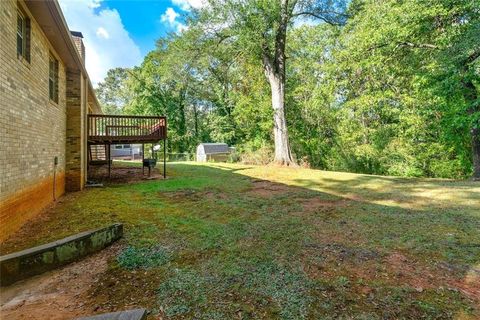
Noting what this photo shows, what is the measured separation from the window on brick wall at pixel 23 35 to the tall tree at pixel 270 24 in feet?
31.2

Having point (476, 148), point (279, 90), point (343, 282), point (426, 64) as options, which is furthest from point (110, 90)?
point (343, 282)

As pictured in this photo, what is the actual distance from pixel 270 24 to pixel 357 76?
17.5 feet

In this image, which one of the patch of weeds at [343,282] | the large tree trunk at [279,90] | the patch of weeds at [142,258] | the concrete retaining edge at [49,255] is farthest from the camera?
the large tree trunk at [279,90]

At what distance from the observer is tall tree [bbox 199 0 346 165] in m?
12.9

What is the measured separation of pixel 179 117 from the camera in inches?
1352

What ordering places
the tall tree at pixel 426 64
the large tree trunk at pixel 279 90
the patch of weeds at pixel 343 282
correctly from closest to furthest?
the patch of weeds at pixel 343 282 < the tall tree at pixel 426 64 < the large tree trunk at pixel 279 90

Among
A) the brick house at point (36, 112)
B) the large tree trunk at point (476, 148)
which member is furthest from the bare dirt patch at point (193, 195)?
the large tree trunk at point (476, 148)

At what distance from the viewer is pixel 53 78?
7.21 meters

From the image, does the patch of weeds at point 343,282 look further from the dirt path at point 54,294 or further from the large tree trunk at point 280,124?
the large tree trunk at point 280,124

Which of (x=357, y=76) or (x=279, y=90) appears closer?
(x=357, y=76)

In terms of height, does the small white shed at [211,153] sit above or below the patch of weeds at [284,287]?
above

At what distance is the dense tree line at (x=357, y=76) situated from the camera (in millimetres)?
9844

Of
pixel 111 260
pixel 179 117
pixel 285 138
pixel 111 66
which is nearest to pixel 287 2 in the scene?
pixel 285 138

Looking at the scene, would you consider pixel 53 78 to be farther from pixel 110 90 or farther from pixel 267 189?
pixel 110 90
